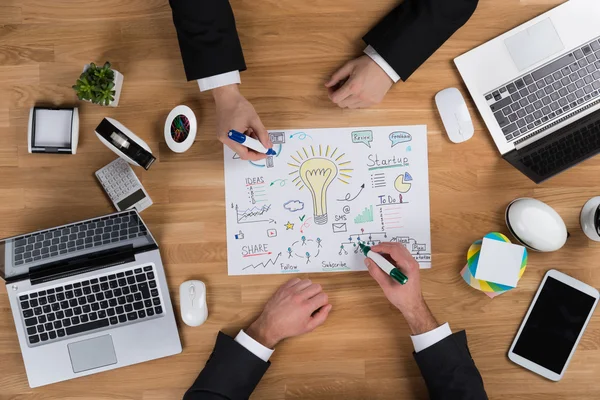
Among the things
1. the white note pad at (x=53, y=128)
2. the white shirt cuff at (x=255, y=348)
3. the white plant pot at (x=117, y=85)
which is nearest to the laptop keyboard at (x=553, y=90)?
the white shirt cuff at (x=255, y=348)

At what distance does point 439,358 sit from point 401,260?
9.1 inches

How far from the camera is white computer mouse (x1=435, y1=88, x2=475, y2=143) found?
4.14 feet

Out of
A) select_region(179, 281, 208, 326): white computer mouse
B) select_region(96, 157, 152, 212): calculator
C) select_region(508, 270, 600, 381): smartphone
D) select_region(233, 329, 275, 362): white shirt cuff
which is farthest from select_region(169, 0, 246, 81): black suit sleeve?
select_region(508, 270, 600, 381): smartphone

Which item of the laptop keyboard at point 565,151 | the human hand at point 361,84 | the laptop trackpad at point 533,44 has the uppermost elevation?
the laptop trackpad at point 533,44

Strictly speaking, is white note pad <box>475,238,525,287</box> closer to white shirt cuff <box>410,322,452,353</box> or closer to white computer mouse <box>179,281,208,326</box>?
white shirt cuff <box>410,322,452,353</box>

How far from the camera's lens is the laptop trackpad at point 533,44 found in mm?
1267

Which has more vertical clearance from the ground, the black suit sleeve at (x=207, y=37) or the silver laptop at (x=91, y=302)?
the black suit sleeve at (x=207, y=37)

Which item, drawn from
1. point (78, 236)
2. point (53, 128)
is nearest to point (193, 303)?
point (78, 236)

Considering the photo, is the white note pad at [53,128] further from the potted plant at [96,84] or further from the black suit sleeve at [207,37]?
the black suit sleeve at [207,37]

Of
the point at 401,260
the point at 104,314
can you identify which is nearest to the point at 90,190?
the point at 104,314

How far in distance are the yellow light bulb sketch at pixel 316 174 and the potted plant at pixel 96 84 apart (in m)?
0.44

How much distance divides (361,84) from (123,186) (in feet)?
1.93

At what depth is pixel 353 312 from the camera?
128cm

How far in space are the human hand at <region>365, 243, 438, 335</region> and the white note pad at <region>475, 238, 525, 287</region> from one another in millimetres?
136
